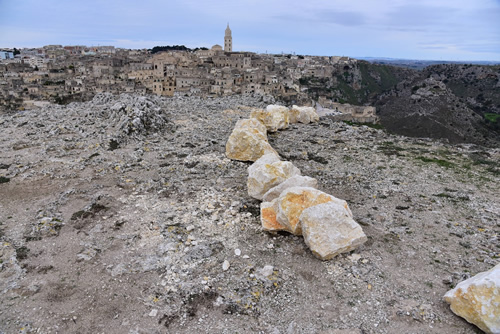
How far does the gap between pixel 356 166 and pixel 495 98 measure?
417 feet

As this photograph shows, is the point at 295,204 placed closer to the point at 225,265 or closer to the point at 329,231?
the point at 329,231

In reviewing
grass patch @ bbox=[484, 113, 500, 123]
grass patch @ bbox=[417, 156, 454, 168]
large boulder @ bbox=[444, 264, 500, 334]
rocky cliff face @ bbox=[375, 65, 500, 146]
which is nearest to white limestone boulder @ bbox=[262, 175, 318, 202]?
large boulder @ bbox=[444, 264, 500, 334]

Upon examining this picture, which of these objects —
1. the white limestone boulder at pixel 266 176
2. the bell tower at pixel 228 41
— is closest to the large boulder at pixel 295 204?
the white limestone boulder at pixel 266 176

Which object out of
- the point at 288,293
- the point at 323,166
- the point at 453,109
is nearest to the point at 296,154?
the point at 323,166

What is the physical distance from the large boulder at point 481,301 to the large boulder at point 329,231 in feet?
8.62

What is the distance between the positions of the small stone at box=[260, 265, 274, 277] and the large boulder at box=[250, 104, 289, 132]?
49.1ft

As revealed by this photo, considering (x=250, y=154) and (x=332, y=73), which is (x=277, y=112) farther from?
(x=332, y=73)

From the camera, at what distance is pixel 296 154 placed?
17.8 meters

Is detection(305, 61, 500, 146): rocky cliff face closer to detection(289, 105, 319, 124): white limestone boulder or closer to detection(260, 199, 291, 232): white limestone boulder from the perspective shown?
detection(289, 105, 319, 124): white limestone boulder

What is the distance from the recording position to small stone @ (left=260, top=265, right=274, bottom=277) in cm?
799

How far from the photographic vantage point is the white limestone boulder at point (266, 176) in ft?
37.6

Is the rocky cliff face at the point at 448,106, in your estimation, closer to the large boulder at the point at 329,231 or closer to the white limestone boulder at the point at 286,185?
the white limestone boulder at the point at 286,185

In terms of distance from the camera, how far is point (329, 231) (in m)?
8.43

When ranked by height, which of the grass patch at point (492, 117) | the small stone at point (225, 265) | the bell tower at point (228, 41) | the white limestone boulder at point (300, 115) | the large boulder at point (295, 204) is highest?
the bell tower at point (228, 41)
